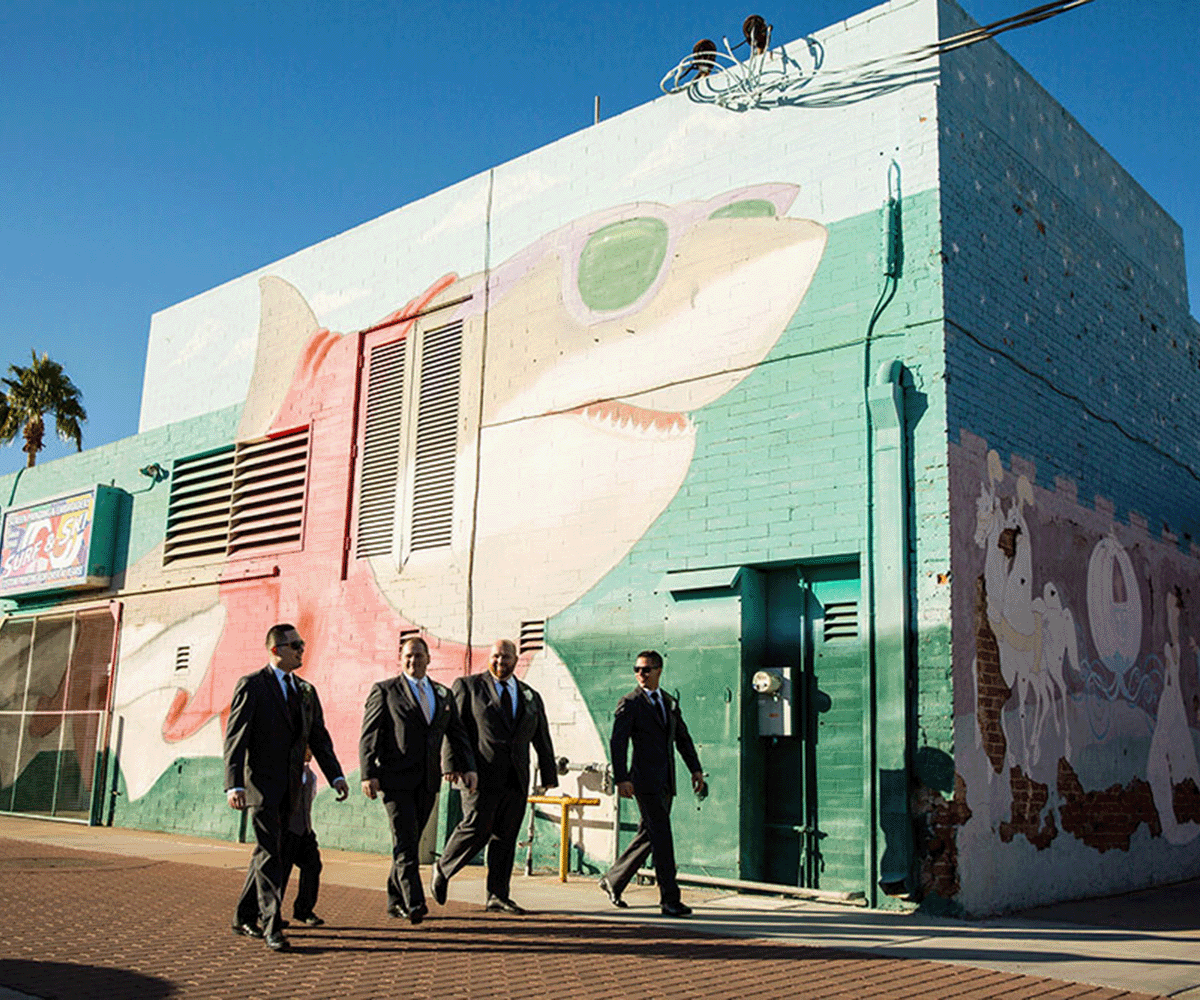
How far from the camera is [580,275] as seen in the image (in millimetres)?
12227

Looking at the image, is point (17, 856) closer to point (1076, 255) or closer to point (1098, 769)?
point (1098, 769)

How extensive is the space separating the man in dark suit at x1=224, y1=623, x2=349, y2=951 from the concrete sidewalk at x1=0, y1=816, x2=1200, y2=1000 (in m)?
0.27

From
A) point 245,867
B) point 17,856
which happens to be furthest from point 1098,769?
point 17,856

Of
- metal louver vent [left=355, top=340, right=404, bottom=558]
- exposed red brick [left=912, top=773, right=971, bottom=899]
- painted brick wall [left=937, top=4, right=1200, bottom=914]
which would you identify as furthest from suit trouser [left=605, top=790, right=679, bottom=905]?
metal louver vent [left=355, top=340, right=404, bottom=558]

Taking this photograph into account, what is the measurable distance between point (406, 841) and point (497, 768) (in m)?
0.90

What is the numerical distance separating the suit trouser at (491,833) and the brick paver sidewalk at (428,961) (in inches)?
11.5

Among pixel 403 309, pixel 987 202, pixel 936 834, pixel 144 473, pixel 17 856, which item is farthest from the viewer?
pixel 144 473

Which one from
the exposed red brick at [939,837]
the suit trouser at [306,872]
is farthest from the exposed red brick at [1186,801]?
the suit trouser at [306,872]

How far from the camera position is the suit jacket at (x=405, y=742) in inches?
305

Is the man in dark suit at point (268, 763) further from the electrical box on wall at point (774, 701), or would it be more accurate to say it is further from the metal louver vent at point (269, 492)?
the metal louver vent at point (269, 492)

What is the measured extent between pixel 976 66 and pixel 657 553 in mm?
5188

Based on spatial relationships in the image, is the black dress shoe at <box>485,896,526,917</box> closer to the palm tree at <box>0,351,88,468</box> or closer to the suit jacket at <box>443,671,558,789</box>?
the suit jacket at <box>443,671,558,789</box>

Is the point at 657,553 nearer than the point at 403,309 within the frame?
Yes

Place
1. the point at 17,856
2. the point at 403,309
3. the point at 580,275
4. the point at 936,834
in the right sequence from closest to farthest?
the point at 936,834, the point at 17,856, the point at 580,275, the point at 403,309
